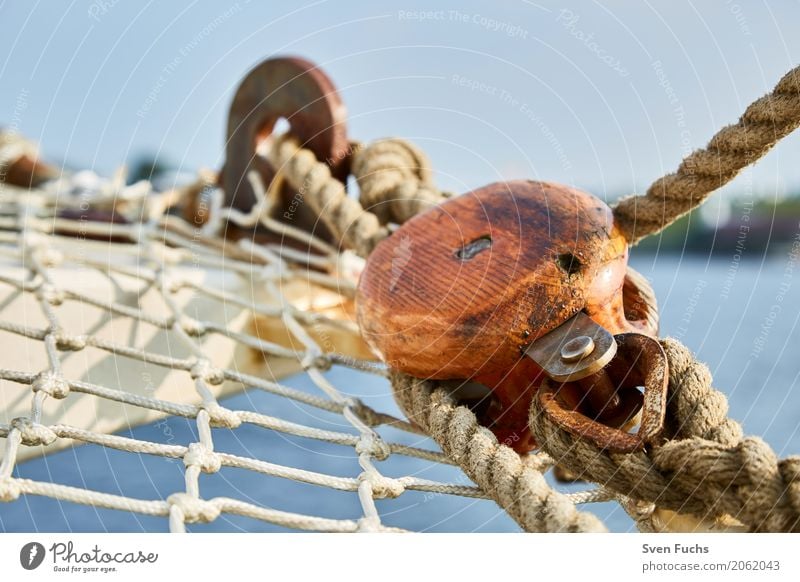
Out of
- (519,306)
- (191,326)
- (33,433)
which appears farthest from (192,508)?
(191,326)

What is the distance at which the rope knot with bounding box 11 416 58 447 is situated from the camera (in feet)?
2.66

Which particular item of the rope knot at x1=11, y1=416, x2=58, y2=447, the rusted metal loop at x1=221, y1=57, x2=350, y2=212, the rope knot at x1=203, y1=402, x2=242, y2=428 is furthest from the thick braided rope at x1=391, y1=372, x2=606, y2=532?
the rusted metal loop at x1=221, y1=57, x2=350, y2=212

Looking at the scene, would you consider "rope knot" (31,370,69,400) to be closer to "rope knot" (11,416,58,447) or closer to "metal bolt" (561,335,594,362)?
"rope knot" (11,416,58,447)

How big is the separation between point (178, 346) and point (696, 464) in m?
0.88

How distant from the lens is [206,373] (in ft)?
3.48

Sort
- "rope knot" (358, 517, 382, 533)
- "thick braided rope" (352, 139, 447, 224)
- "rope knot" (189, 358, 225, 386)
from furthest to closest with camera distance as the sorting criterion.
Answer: "thick braided rope" (352, 139, 447, 224)
"rope knot" (189, 358, 225, 386)
"rope knot" (358, 517, 382, 533)

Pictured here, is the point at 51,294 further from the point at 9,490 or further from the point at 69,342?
the point at 9,490

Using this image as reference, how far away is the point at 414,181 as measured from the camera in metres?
1.38

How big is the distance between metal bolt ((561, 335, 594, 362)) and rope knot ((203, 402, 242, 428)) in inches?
14.5

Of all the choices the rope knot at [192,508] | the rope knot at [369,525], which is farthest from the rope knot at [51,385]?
the rope knot at [369,525]

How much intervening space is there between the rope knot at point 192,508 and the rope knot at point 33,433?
178mm

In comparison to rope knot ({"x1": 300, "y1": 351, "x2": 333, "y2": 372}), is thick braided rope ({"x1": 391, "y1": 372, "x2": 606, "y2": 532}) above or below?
above

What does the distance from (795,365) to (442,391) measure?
1911 mm
